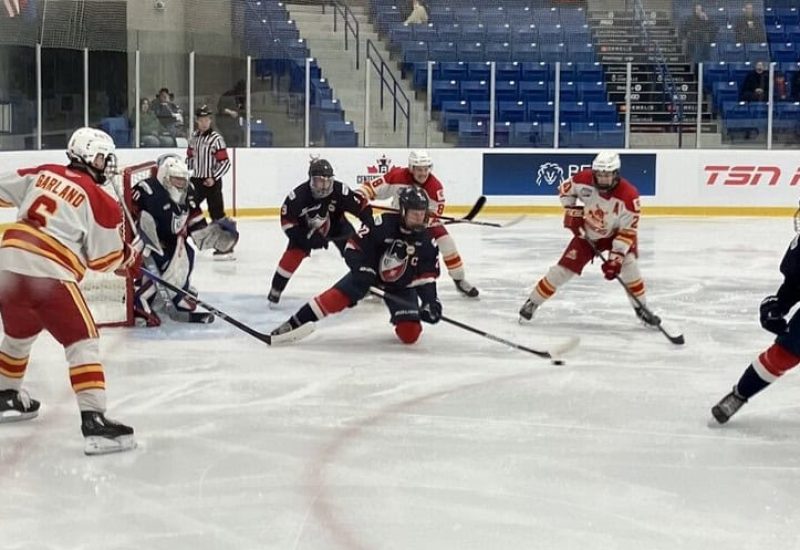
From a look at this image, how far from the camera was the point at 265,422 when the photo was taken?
422 cm

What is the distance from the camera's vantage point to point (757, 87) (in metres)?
12.7

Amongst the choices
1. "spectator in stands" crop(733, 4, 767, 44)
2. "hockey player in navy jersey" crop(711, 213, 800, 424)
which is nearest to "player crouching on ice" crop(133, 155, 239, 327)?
"hockey player in navy jersey" crop(711, 213, 800, 424)

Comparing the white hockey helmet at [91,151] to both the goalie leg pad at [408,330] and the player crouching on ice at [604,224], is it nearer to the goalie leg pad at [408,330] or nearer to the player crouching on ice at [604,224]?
the goalie leg pad at [408,330]

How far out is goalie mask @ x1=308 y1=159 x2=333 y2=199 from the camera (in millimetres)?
6562

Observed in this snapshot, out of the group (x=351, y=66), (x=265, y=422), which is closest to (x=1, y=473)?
(x=265, y=422)

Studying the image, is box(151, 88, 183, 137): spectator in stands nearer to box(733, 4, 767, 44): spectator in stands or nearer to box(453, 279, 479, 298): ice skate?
box(453, 279, 479, 298): ice skate

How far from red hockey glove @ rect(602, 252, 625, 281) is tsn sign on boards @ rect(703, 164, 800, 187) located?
6.88m

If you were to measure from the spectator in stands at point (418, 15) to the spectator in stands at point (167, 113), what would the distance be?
3.56 m

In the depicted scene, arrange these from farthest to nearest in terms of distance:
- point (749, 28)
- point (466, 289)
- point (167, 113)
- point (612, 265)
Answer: point (749, 28), point (167, 113), point (466, 289), point (612, 265)

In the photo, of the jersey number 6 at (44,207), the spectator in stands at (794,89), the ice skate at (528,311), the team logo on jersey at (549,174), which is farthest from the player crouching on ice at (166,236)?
the spectator in stands at (794,89)

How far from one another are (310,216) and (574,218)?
146 cm

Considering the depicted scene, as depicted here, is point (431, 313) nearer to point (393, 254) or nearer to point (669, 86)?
point (393, 254)

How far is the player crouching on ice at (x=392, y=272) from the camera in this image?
552cm

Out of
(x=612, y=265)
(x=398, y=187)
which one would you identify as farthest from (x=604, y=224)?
(x=398, y=187)
